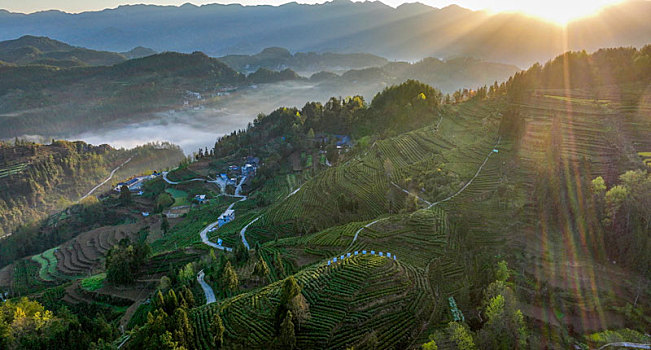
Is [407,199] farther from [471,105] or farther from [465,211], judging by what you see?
[471,105]

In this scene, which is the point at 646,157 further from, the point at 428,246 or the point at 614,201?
the point at 428,246

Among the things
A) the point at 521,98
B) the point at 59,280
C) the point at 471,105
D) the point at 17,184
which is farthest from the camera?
the point at 17,184

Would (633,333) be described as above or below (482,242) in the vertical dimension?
below

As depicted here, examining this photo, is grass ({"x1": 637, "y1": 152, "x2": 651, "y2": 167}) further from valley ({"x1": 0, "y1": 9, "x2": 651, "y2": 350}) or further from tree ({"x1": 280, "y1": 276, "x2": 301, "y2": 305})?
tree ({"x1": 280, "y1": 276, "x2": 301, "y2": 305})

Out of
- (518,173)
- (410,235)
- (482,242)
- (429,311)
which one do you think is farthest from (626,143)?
(429,311)

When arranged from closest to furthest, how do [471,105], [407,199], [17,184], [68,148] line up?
[407,199] → [471,105] → [17,184] → [68,148]

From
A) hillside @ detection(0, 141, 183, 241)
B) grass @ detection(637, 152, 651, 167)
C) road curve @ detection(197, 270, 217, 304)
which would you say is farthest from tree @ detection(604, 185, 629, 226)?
hillside @ detection(0, 141, 183, 241)

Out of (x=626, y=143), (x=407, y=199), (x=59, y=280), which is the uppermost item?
(x=626, y=143)

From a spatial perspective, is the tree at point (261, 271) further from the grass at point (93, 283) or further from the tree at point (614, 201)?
the tree at point (614, 201)
